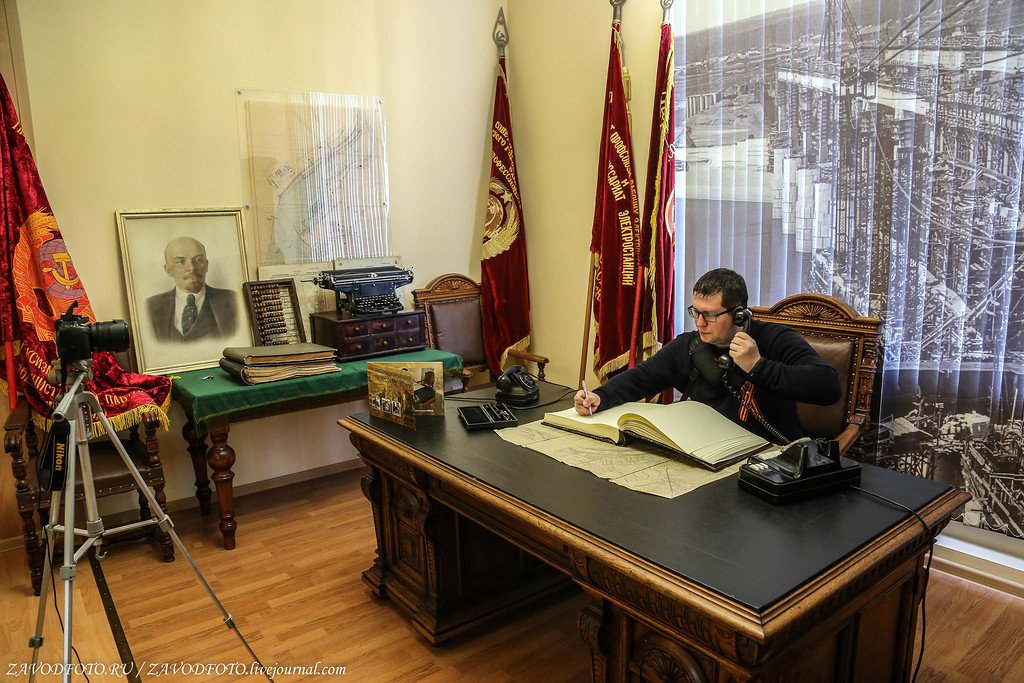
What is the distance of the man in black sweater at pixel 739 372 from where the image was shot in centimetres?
216

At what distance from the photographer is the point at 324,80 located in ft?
12.4

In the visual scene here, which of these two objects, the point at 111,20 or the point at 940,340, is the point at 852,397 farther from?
the point at 111,20

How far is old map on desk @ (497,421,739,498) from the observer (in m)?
1.76

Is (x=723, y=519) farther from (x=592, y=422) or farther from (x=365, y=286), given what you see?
(x=365, y=286)

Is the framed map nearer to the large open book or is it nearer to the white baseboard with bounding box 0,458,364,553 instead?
the white baseboard with bounding box 0,458,364,553

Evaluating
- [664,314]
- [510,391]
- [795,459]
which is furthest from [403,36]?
[795,459]

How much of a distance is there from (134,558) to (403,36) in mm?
3011

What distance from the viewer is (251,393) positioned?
3090 mm

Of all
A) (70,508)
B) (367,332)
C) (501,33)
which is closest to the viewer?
(70,508)

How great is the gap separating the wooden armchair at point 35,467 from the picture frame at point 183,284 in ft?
1.50

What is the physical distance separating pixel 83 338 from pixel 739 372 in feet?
6.20

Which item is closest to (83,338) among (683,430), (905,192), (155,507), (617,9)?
(155,507)

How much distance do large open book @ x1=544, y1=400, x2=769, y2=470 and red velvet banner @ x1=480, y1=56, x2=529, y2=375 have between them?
223 cm

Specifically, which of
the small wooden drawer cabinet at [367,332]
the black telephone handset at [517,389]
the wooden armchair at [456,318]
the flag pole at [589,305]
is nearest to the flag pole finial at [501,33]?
the flag pole at [589,305]
